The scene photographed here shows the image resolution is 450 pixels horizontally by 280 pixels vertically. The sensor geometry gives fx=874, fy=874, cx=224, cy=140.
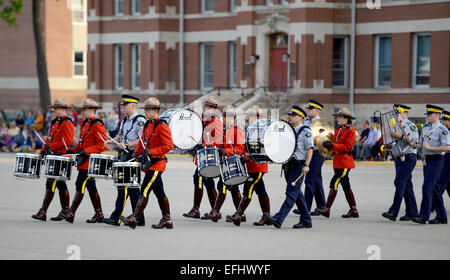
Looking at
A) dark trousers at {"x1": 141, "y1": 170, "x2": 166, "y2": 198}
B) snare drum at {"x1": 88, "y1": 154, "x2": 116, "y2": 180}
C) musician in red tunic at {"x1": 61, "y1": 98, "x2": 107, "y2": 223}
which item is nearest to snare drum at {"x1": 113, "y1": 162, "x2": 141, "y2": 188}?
dark trousers at {"x1": 141, "y1": 170, "x2": 166, "y2": 198}

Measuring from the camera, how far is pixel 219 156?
14062 millimetres

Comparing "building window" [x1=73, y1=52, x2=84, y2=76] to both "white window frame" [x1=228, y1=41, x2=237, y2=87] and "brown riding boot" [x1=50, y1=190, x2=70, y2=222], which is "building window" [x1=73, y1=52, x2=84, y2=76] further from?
"brown riding boot" [x1=50, y1=190, x2=70, y2=222]

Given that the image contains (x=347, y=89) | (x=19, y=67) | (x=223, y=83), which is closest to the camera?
(x=347, y=89)

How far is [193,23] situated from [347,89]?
9114 mm

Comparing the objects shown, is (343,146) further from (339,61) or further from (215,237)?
(339,61)

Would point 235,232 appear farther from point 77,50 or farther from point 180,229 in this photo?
point 77,50

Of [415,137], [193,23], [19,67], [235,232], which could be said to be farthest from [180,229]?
[19,67]

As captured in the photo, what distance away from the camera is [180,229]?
13.5 meters

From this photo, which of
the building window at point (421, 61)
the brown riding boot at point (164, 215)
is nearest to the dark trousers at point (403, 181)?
the brown riding boot at point (164, 215)

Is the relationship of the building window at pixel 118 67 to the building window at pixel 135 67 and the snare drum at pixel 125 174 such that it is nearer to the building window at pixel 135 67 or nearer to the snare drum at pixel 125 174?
the building window at pixel 135 67

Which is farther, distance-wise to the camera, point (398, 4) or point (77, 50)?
point (77, 50)

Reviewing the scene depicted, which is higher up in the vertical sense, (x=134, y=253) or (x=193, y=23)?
(x=193, y=23)

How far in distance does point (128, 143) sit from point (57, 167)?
1.25 meters

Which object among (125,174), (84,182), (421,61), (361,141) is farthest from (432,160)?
(421,61)
